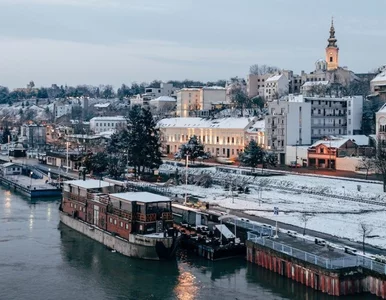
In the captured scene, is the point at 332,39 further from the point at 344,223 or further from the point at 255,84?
the point at 344,223

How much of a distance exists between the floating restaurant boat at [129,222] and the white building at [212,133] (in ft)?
112

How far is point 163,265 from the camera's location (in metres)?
27.0

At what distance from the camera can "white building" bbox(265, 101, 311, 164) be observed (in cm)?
6159

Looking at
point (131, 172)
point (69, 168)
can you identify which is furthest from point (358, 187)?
point (69, 168)

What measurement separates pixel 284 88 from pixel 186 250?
7277 centimetres

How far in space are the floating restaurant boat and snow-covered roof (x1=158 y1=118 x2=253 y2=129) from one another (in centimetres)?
3517

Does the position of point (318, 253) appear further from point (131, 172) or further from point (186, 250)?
point (131, 172)

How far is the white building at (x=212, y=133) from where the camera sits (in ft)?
224

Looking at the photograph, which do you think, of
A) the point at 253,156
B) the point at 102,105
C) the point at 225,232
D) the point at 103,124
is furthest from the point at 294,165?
the point at 102,105

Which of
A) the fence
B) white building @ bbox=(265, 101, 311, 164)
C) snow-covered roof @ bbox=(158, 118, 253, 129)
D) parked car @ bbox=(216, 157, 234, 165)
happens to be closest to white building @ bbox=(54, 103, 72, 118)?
snow-covered roof @ bbox=(158, 118, 253, 129)

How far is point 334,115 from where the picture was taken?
65.9 metres

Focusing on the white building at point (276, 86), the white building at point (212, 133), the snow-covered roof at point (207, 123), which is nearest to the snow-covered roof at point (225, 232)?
the white building at point (212, 133)

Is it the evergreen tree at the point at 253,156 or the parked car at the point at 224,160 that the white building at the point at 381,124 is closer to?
the evergreen tree at the point at 253,156

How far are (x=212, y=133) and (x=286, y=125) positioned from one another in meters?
12.3
